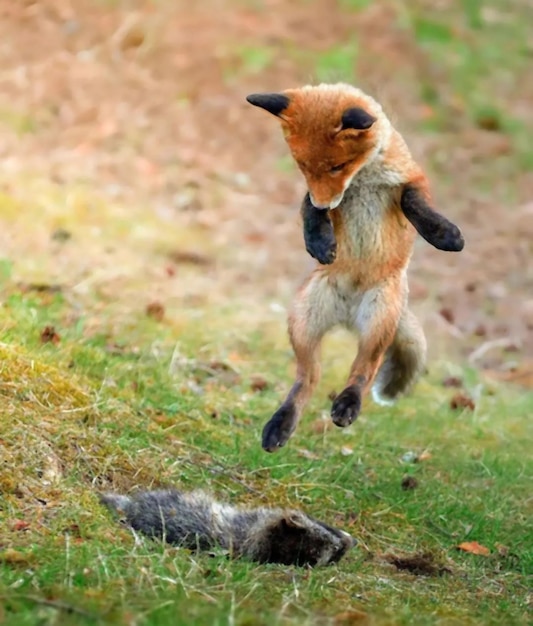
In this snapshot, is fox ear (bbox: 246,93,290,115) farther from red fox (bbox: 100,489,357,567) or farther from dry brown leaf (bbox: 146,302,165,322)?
dry brown leaf (bbox: 146,302,165,322)

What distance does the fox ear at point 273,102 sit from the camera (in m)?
6.02

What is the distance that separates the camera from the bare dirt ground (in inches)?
425

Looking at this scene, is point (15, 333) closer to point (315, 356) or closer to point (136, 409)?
point (136, 409)

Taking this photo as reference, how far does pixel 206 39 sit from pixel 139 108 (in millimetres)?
1741

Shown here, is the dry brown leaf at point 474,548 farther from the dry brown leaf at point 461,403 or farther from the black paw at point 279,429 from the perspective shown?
the dry brown leaf at point 461,403

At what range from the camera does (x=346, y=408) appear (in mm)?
5891

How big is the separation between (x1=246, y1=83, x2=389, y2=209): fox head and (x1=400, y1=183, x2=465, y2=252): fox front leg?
0.37m

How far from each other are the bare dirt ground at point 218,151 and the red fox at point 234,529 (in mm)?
4522

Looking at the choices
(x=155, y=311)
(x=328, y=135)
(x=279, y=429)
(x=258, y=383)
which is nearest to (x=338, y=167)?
(x=328, y=135)

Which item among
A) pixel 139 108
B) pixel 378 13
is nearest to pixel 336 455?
pixel 139 108

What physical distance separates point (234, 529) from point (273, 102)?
2264mm

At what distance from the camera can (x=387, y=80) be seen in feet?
49.6

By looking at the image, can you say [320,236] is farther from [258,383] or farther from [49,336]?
[258,383]

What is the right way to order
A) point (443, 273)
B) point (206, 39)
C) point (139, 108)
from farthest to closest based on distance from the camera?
point (206, 39) → point (139, 108) → point (443, 273)
